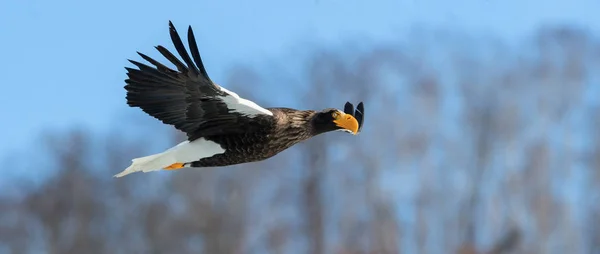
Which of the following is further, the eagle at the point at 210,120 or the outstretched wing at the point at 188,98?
the eagle at the point at 210,120

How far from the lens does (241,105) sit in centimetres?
614

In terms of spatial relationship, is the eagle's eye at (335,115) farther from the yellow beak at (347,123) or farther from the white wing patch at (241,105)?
the white wing patch at (241,105)

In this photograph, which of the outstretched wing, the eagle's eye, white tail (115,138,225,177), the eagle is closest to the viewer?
the outstretched wing

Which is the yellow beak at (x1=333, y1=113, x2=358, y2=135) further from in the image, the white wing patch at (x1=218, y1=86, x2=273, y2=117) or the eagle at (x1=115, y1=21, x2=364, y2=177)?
the white wing patch at (x1=218, y1=86, x2=273, y2=117)

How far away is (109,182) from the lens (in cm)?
2661

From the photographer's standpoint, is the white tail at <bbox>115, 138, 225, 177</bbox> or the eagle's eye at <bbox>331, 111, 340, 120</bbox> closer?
the white tail at <bbox>115, 138, 225, 177</bbox>

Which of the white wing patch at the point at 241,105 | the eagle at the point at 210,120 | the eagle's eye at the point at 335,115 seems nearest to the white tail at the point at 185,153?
the eagle at the point at 210,120

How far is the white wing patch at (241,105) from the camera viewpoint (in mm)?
6125

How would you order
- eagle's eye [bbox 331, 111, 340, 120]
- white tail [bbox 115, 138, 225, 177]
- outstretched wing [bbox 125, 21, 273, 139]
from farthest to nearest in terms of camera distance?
1. eagle's eye [bbox 331, 111, 340, 120]
2. white tail [bbox 115, 138, 225, 177]
3. outstretched wing [bbox 125, 21, 273, 139]

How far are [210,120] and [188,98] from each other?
171 millimetres

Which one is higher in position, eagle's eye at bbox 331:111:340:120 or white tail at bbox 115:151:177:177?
eagle's eye at bbox 331:111:340:120

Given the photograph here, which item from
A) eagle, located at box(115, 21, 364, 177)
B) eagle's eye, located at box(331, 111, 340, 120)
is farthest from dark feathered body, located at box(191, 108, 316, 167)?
eagle's eye, located at box(331, 111, 340, 120)

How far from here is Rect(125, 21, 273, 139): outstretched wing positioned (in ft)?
20.0

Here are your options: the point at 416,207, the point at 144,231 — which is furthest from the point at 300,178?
the point at 144,231
